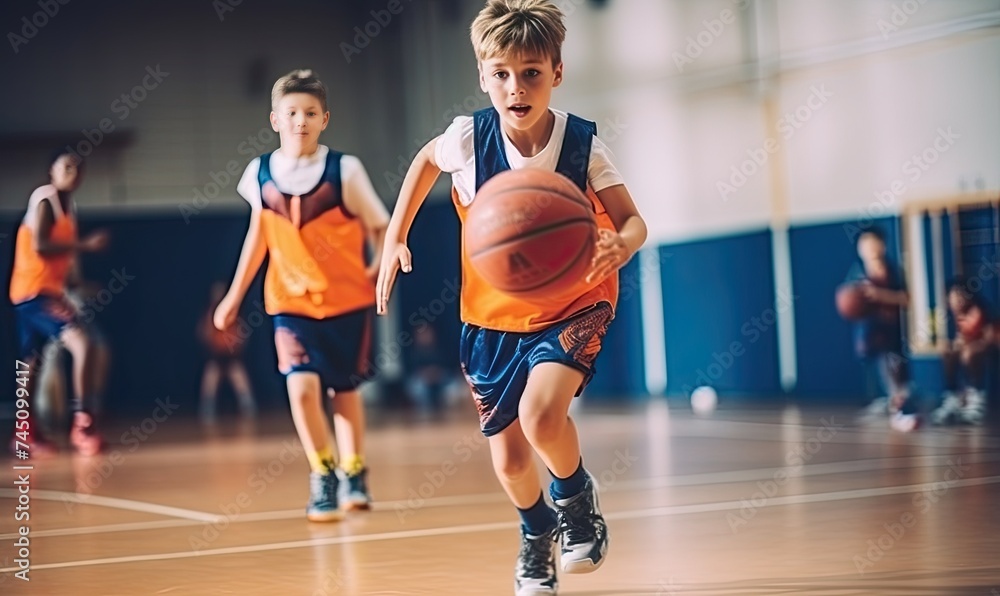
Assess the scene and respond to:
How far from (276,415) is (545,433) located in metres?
11.4

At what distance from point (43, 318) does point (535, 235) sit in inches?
244

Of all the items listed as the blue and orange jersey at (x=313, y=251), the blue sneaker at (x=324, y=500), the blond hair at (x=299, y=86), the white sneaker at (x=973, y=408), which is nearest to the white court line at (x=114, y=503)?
the blue sneaker at (x=324, y=500)

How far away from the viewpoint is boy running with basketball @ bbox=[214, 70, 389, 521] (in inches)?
221

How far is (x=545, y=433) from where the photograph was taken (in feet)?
11.3

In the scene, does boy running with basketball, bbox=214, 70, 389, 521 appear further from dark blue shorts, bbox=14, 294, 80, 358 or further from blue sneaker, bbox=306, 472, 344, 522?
dark blue shorts, bbox=14, 294, 80, 358

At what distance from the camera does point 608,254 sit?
11.1ft

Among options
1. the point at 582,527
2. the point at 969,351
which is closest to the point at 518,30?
the point at 582,527

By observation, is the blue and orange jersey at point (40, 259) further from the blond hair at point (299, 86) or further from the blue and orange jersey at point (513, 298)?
the blue and orange jersey at point (513, 298)

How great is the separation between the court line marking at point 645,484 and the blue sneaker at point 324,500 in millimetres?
194

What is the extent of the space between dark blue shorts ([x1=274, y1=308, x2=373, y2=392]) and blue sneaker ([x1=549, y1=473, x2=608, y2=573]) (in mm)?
2127

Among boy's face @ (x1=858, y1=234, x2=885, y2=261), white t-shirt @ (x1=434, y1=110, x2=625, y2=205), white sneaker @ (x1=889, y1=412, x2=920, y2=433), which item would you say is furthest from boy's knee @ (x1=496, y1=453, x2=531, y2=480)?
boy's face @ (x1=858, y1=234, x2=885, y2=261)

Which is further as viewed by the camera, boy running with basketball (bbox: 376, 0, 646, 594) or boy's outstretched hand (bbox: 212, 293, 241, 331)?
boy's outstretched hand (bbox: 212, 293, 241, 331)

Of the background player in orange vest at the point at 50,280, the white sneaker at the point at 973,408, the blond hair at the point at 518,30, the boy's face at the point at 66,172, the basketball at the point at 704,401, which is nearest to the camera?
the blond hair at the point at 518,30

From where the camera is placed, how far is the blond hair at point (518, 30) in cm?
348
